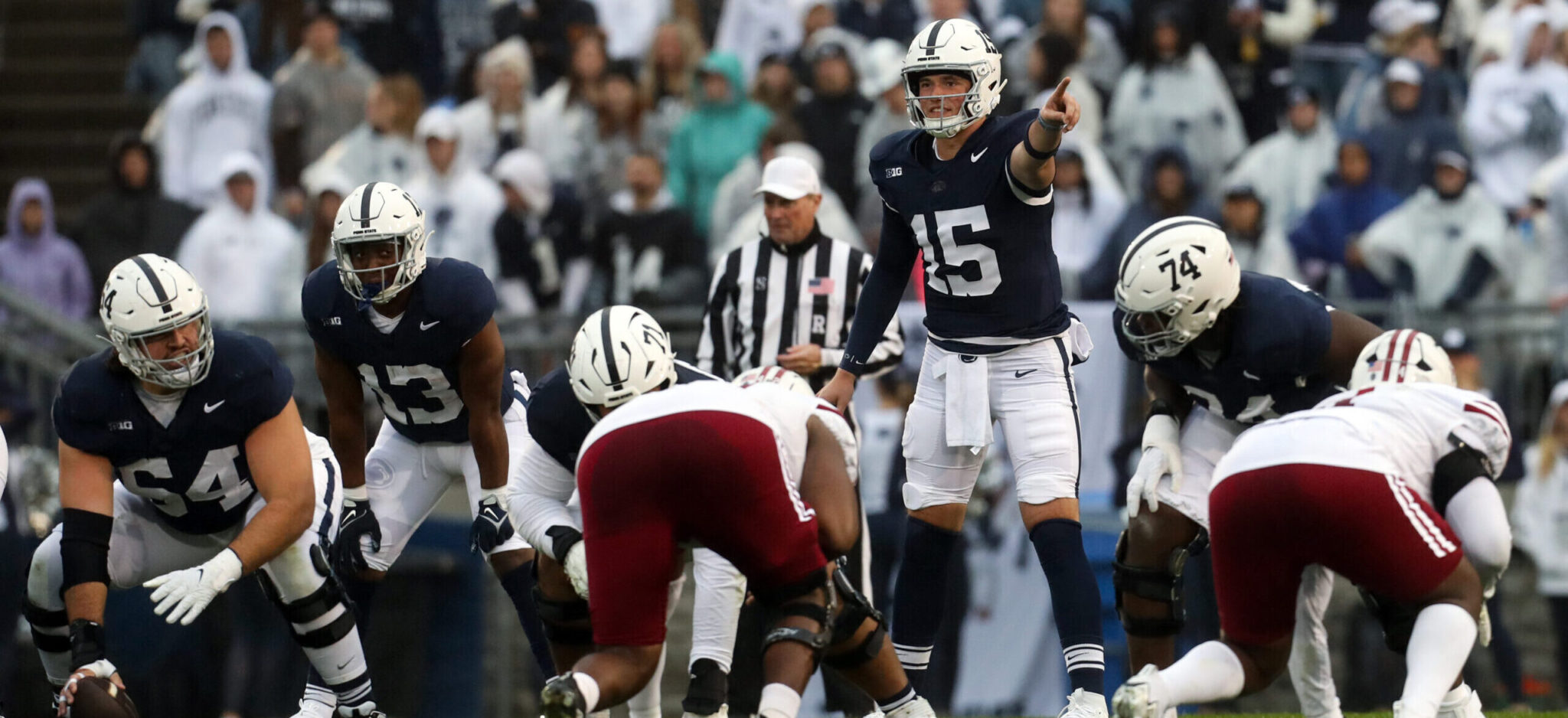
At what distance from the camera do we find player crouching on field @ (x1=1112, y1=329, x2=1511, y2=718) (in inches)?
193

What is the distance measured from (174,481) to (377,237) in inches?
39.9

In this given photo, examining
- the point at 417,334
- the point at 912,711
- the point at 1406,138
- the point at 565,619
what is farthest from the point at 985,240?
the point at 1406,138

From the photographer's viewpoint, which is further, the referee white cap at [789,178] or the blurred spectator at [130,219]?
the blurred spectator at [130,219]

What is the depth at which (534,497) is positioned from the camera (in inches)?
241

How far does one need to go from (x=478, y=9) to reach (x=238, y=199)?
2.36 m

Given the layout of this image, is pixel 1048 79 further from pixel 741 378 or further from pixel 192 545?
pixel 192 545

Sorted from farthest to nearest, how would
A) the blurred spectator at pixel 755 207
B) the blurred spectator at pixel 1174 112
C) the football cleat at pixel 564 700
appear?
the blurred spectator at pixel 1174 112
the blurred spectator at pixel 755 207
the football cleat at pixel 564 700

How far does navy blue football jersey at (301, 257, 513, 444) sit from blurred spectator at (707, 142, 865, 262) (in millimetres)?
3209

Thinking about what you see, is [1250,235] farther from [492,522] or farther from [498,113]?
[492,522]

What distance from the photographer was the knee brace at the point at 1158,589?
6.00 meters

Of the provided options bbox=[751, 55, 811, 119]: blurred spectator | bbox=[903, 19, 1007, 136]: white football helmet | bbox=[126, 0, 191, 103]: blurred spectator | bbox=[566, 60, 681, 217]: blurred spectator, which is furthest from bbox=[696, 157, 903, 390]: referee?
bbox=[126, 0, 191, 103]: blurred spectator

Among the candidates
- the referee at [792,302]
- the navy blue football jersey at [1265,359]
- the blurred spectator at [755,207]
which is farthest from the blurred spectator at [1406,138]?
the navy blue football jersey at [1265,359]

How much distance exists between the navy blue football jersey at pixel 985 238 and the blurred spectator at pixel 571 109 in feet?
17.5

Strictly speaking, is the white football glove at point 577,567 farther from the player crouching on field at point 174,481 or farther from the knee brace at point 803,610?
the player crouching on field at point 174,481
